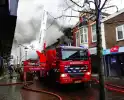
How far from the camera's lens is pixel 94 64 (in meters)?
30.5

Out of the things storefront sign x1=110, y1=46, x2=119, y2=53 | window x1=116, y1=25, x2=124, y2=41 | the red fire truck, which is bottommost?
the red fire truck

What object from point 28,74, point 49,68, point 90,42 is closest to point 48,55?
point 49,68

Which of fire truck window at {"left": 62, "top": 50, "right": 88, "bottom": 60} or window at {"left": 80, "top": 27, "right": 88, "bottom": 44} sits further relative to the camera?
window at {"left": 80, "top": 27, "right": 88, "bottom": 44}

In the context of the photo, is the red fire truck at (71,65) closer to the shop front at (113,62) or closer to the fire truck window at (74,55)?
the fire truck window at (74,55)

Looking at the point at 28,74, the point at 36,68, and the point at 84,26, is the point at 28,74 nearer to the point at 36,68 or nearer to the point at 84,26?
the point at 36,68

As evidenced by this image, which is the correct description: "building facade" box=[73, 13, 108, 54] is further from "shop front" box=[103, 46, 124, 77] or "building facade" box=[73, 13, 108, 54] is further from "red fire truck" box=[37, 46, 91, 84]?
"red fire truck" box=[37, 46, 91, 84]

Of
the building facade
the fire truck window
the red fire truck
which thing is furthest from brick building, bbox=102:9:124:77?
the red fire truck

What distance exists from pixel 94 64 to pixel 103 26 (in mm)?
6466

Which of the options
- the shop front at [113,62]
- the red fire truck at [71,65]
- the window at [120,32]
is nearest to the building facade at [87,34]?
the shop front at [113,62]

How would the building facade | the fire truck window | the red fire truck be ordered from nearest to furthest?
the red fire truck < the fire truck window < the building facade

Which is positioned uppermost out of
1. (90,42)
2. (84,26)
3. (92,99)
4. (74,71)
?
(84,26)

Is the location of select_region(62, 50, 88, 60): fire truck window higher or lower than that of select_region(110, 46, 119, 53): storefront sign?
lower

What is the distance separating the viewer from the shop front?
76.8 feet

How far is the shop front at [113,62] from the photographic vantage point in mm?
23419
